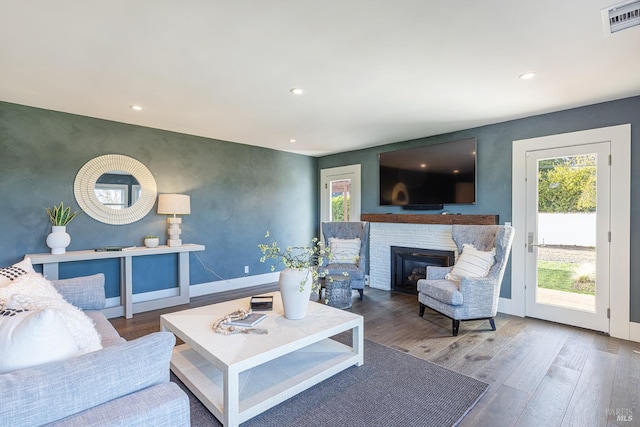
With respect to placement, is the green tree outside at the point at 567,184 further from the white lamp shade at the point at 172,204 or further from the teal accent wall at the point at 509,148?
the white lamp shade at the point at 172,204

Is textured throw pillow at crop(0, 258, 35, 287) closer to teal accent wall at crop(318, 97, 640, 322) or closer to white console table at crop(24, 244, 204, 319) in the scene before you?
white console table at crop(24, 244, 204, 319)

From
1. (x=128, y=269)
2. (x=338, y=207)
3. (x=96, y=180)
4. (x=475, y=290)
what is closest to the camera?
(x=475, y=290)

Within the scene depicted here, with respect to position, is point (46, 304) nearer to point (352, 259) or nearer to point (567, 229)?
point (352, 259)

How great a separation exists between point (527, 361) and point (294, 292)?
2.01m

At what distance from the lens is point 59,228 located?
3.34 metres

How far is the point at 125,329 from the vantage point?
3236 mm

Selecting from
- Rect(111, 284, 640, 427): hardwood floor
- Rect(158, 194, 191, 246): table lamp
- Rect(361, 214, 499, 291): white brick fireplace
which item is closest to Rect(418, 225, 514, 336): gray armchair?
Rect(111, 284, 640, 427): hardwood floor

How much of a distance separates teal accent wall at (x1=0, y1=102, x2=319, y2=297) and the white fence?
376 cm

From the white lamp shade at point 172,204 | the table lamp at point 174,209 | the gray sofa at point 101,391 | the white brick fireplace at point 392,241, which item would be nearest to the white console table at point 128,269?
the table lamp at point 174,209

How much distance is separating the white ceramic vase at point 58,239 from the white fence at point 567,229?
531 cm

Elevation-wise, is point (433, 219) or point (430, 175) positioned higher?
point (430, 175)

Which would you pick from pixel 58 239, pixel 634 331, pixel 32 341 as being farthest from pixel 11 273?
pixel 634 331

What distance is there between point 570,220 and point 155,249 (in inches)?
188

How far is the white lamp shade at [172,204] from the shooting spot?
395 centimetres
